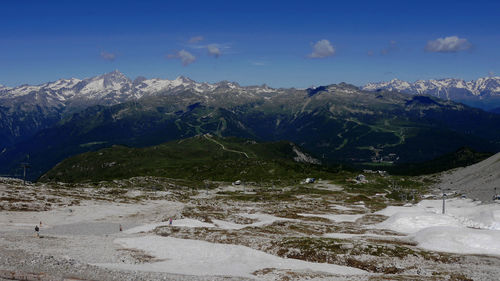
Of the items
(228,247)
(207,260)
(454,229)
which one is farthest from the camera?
(454,229)

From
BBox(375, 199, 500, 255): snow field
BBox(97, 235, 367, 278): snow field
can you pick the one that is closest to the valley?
BBox(97, 235, 367, 278): snow field

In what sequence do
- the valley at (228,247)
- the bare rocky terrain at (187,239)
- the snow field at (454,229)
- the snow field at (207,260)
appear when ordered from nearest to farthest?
the bare rocky terrain at (187,239)
the valley at (228,247)
the snow field at (207,260)
the snow field at (454,229)

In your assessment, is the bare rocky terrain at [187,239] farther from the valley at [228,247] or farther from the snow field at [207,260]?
the snow field at [207,260]

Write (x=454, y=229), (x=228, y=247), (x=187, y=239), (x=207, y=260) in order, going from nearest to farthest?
(x=207, y=260)
(x=228, y=247)
(x=187, y=239)
(x=454, y=229)

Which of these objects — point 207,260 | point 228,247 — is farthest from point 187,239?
point 207,260

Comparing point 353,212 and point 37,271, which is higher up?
point 37,271

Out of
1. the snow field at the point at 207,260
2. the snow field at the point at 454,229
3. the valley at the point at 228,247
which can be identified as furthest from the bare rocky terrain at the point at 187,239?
the snow field at the point at 454,229

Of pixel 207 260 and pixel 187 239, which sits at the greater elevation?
pixel 207 260

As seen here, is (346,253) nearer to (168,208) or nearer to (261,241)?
(261,241)

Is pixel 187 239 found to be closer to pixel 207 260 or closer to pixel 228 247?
pixel 228 247

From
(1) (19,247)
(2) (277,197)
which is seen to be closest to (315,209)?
(2) (277,197)

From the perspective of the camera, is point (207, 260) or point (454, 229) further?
point (454, 229)
